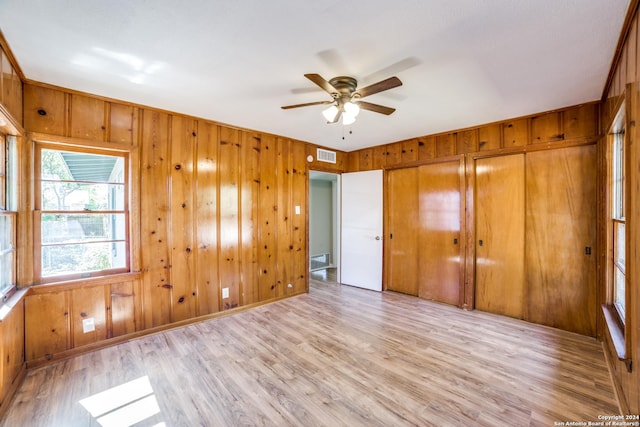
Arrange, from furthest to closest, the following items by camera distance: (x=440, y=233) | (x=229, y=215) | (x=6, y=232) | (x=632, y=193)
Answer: (x=440, y=233) < (x=229, y=215) < (x=6, y=232) < (x=632, y=193)

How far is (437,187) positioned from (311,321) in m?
2.62

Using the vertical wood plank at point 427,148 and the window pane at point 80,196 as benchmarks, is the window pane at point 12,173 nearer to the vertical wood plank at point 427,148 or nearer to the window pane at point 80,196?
the window pane at point 80,196

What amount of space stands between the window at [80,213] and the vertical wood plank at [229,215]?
3.36 feet

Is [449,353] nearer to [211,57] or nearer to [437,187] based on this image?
[437,187]

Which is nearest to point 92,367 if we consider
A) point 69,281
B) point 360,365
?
point 69,281

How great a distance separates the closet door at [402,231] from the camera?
441 cm

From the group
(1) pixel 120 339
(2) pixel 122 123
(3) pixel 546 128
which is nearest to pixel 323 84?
(2) pixel 122 123

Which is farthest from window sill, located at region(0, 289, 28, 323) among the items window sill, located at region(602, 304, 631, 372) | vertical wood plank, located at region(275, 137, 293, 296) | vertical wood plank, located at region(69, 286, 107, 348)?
window sill, located at region(602, 304, 631, 372)

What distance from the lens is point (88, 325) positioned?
105 inches

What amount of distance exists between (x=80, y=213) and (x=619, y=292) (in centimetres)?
503

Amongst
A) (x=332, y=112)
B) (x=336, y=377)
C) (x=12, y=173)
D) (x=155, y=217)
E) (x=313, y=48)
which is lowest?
(x=336, y=377)

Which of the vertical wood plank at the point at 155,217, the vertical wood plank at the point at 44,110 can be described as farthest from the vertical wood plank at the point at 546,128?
the vertical wood plank at the point at 44,110

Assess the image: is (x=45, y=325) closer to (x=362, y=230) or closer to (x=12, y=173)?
(x=12, y=173)

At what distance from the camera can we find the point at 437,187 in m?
4.09
